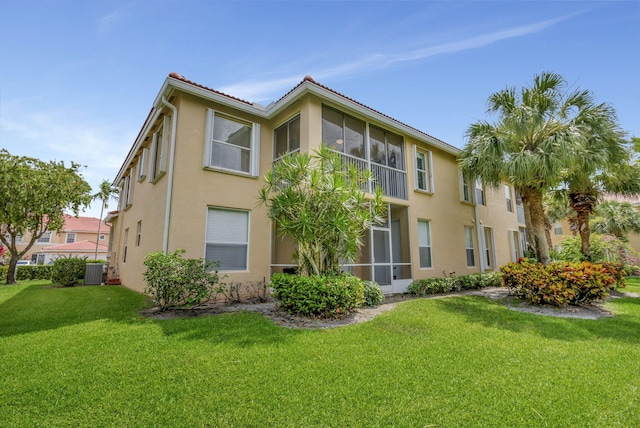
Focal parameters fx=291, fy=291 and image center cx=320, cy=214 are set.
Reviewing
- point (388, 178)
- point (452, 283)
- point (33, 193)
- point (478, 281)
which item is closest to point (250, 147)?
point (388, 178)

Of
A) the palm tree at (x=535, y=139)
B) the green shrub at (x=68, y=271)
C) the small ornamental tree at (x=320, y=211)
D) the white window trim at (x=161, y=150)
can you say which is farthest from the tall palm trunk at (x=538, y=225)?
the green shrub at (x=68, y=271)

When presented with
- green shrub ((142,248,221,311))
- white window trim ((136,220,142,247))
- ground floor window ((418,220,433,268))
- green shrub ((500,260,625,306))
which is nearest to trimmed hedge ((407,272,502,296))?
ground floor window ((418,220,433,268))

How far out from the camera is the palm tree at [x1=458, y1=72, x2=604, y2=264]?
10.3 metres

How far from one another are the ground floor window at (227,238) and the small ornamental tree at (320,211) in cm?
206

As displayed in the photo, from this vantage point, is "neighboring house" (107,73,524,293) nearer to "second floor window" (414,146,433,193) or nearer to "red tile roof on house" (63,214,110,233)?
"second floor window" (414,146,433,193)

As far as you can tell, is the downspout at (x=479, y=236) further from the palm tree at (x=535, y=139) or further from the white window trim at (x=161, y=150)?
the white window trim at (x=161, y=150)

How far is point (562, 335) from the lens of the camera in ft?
19.5

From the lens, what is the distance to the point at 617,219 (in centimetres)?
2395

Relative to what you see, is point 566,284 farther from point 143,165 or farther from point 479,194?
point 143,165

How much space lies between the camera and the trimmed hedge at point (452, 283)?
1108 cm

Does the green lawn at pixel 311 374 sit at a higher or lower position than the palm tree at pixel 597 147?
lower

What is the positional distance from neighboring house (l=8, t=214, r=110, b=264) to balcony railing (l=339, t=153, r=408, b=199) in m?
31.9

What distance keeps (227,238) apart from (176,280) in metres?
2.49

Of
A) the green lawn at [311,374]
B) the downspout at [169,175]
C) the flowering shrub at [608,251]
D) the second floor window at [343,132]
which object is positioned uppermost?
the second floor window at [343,132]
